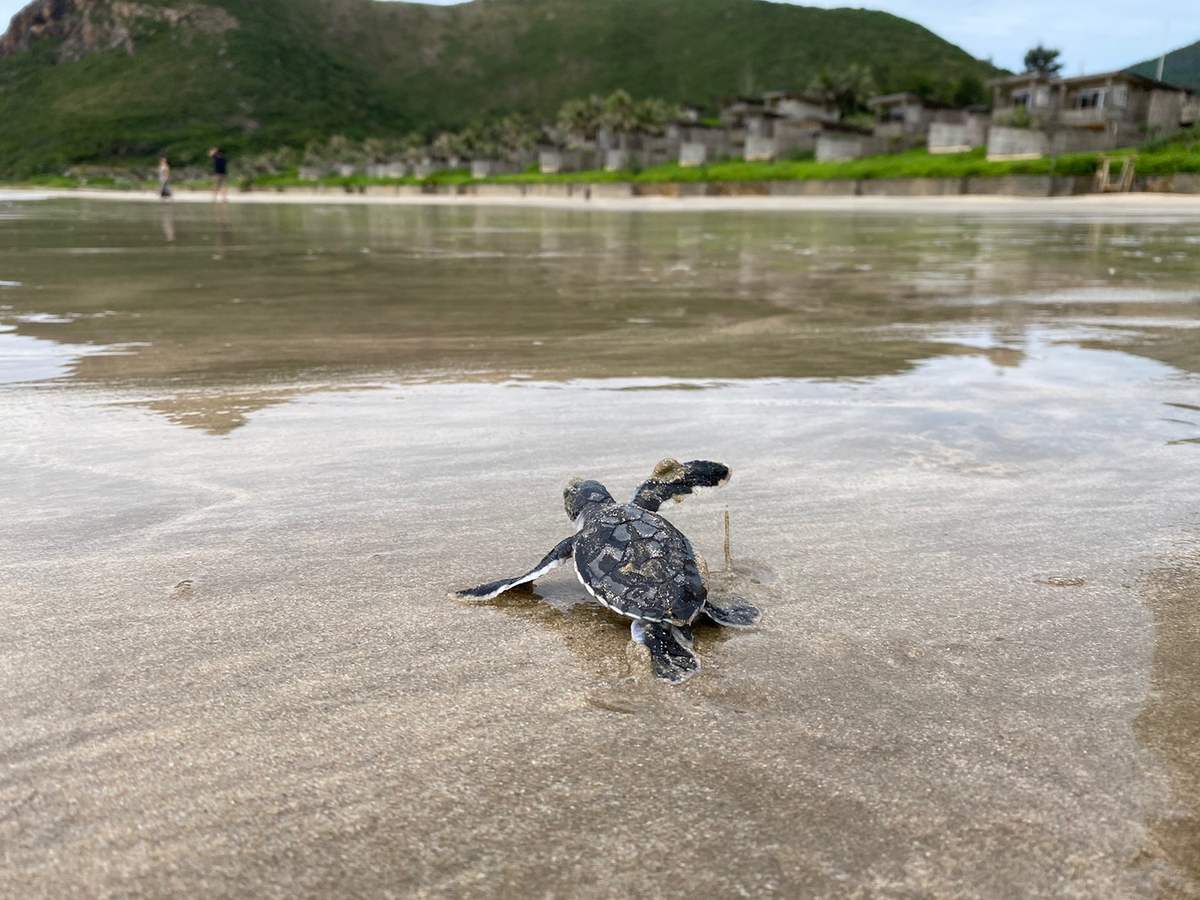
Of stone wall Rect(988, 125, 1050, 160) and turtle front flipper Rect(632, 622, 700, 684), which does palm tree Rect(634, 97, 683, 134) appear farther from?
turtle front flipper Rect(632, 622, 700, 684)

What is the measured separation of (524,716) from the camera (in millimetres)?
2035

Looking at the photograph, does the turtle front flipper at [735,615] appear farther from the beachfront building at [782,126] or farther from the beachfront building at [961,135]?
the beachfront building at [782,126]

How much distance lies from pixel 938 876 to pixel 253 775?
1.31 meters

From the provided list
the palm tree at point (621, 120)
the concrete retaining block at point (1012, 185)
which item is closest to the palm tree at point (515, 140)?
the palm tree at point (621, 120)

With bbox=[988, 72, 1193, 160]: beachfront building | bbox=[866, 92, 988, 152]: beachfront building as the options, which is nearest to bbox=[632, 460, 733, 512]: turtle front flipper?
bbox=[988, 72, 1193, 160]: beachfront building

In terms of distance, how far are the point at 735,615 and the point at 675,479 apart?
1.94ft

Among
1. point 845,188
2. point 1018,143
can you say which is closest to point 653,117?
point 845,188

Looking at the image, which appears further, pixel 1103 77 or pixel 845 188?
pixel 1103 77

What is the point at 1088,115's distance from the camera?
2633 inches

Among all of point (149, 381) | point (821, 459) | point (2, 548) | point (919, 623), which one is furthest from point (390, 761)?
point (149, 381)

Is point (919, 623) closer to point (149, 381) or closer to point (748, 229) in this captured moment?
point (149, 381)

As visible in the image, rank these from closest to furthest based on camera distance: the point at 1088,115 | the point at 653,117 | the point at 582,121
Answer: the point at 1088,115 → the point at 653,117 → the point at 582,121

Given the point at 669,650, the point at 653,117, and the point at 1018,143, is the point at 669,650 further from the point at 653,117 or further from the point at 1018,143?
the point at 653,117

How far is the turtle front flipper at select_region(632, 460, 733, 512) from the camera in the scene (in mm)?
2969
